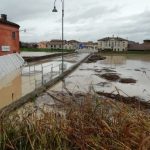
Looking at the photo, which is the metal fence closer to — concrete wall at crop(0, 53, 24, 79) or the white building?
concrete wall at crop(0, 53, 24, 79)

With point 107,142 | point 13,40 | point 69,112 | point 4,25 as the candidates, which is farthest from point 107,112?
point 13,40

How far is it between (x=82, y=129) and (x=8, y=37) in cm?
3545

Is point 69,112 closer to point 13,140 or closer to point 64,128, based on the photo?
point 64,128

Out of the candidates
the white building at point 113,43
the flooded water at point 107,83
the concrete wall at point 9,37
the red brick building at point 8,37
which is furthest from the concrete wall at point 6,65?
the white building at point 113,43

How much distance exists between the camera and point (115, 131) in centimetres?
431

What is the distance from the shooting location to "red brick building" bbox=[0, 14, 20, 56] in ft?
120

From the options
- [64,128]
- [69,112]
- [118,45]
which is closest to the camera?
[64,128]

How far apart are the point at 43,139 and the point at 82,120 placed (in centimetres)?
56

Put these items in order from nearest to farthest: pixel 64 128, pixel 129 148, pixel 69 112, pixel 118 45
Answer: pixel 129 148 → pixel 64 128 → pixel 69 112 → pixel 118 45

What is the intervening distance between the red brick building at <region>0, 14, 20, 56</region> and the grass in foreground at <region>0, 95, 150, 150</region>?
31182mm

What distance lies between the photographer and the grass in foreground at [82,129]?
13.5 ft

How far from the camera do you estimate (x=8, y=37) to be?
38781 millimetres

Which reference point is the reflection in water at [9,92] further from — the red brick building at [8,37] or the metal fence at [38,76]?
the red brick building at [8,37]

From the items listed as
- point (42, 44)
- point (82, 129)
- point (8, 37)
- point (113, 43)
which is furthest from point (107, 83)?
point (42, 44)
